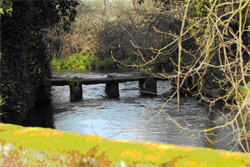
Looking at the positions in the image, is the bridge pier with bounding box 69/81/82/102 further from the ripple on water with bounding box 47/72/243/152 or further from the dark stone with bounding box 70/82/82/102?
the ripple on water with bounding box 47/72/243/152

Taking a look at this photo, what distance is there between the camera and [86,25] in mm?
28297

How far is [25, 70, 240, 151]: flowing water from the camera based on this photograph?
8.34 metres

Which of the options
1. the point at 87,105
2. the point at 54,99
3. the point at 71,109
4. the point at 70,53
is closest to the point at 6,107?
the point at 71,109

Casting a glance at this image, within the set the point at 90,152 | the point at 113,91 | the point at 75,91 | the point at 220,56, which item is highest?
the point at 220,56

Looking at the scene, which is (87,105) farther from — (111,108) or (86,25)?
→ (86,25)

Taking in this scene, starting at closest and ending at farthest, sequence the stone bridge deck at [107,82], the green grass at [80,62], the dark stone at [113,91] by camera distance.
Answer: the stone bridge deck at [107,82] < the dark stone at [113,91] < the green grass at [80,62]

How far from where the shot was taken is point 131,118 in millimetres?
10812

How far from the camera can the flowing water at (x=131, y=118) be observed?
8.34m

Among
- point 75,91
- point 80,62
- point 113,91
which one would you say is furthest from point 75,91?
point 80,62

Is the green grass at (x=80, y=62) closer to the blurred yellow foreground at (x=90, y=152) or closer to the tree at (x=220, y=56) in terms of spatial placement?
the tree at (x=220, y=56)

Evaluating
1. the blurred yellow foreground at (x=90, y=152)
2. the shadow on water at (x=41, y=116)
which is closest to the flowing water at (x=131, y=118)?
the shadow on water at (x=41, y=116)

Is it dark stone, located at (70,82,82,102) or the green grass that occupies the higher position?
the green grass

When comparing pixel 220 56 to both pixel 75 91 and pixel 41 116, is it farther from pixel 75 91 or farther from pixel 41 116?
pixel 75 91

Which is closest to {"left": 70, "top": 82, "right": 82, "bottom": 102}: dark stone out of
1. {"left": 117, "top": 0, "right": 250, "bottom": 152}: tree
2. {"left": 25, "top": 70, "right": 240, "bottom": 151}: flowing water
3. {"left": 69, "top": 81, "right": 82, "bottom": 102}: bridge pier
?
{"left": 69, "top": 81, "right": 82, "bottom": 102}: bridge pier
